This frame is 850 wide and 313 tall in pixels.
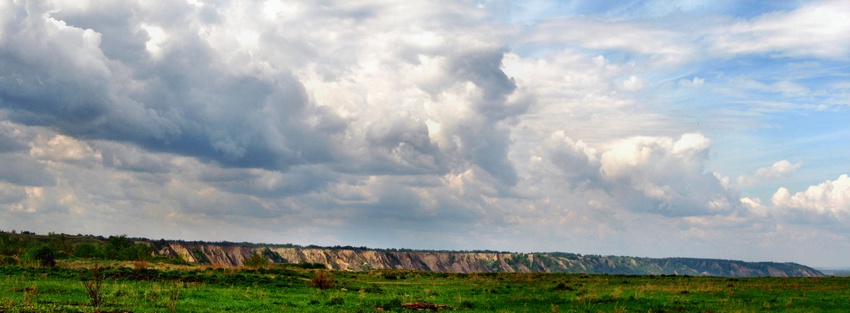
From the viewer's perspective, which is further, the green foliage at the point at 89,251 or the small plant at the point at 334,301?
the green foliage at the point at 89,251

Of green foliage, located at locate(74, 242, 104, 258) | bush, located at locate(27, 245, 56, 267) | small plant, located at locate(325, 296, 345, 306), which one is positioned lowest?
small plant, located at locate(325, 296, 345, 306)

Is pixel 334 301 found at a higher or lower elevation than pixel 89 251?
lower

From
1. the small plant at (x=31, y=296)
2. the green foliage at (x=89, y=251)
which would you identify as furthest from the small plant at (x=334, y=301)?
the green foliage at (x=89, y=251)

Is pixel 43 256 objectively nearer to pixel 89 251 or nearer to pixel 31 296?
pixel 89 251

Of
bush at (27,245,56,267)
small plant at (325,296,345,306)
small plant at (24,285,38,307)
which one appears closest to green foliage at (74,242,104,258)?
bush at (27,245,56,267)

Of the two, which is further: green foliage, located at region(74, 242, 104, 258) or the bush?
green foliage, located at region(74, 242, 104, 258)

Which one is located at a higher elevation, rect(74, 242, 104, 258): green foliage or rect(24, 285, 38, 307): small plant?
rect(74, 242, 104, 258): green foliage

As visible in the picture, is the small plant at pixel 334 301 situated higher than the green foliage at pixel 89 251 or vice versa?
the green foliage at pixel 89 251

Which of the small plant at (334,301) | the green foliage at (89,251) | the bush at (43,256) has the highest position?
the green foliage at (89,251)

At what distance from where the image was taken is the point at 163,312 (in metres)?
31.9

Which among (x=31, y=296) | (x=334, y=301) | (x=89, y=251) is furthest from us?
(x=89, y=251)

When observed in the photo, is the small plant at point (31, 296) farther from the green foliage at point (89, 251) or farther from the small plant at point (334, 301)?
the green foliage at point (89, 251)

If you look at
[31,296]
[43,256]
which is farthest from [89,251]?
[31,296]

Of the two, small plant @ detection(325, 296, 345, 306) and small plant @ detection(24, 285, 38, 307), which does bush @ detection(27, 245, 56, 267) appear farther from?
small plant @ detection(325, 296, 345, 306)
